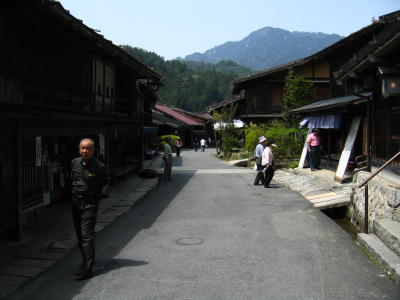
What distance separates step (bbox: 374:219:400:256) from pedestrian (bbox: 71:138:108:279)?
4731 mm

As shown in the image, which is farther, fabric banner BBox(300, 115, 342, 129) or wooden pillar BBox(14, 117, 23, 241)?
fabric banner BBox(300, 115, 342, 129)

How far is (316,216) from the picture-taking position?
1055 centimetres

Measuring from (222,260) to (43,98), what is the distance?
20.7 feet

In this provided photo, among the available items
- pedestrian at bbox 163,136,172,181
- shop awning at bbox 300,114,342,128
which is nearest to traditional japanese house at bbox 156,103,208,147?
shop awning at bbox 300,114,342,128

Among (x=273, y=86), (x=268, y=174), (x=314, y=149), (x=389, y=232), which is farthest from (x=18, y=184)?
(x=273, y=86)

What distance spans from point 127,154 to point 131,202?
8.52 meters

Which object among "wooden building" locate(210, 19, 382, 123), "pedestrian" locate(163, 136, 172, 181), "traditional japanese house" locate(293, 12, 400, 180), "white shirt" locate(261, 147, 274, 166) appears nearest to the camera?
"traditional japanese house" locate(293, 12, 400, 180)

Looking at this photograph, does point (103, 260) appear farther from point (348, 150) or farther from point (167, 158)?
point (167, 158)

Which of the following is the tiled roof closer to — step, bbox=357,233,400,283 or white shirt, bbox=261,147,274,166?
white shirt, bbox=261,147,274,166

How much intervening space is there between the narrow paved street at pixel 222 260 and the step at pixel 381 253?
16cm

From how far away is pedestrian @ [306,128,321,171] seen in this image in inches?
698

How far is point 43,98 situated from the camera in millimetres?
10219

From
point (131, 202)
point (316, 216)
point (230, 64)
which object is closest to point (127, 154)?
point (131, 202)

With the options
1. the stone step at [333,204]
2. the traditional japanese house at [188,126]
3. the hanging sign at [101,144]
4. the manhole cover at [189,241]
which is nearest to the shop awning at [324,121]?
the stone step at [333,204]
